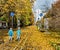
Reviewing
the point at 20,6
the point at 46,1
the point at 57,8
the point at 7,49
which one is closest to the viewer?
the point at 7,49

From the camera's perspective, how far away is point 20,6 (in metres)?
48.8

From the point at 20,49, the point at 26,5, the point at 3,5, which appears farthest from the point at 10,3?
the point at 20,49

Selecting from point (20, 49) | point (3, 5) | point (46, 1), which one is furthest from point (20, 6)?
point (20, 49)

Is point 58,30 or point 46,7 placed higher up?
A: point 46,7

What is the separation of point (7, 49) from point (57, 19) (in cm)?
2357

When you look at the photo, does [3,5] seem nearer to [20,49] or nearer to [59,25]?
[59,25]

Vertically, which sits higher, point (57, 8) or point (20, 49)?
point (57, 8)

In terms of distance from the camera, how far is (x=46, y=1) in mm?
65875

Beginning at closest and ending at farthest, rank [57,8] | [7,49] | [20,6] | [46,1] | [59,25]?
[7,49], [59,25], [57,8], [20,6], [46,1]

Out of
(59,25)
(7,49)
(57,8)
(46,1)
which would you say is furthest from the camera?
(46,1)

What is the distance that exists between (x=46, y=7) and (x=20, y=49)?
4810cm

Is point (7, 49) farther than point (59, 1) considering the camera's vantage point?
No

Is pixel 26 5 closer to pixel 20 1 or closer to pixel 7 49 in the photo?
pixel 20 1

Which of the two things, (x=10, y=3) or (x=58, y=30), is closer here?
(x=58, y=30)
